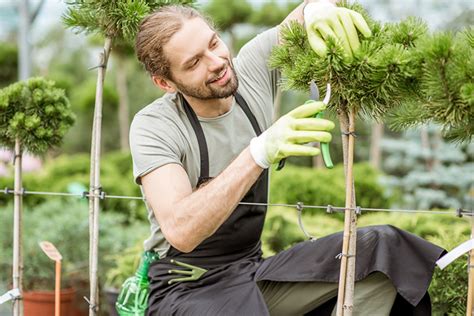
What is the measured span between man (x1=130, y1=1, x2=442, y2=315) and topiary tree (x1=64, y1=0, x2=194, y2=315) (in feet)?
0.25

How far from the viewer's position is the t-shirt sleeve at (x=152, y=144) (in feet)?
6.46

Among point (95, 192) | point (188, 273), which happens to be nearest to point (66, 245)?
point (95, 192)

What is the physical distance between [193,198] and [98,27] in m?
0.73

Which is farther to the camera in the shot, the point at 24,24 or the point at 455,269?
the point at 24,24

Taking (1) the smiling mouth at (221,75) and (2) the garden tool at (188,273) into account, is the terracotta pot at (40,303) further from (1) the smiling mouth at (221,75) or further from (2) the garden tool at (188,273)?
(1) the smiling mouth at (221,75)

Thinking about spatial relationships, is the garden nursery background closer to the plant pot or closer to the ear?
the plant pot

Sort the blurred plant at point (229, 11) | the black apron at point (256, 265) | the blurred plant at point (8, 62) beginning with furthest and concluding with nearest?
1. the blurred plant at point (8, 62)
2. the blurred plant at point (229, 11)
3. the black apron at point (256, 265)

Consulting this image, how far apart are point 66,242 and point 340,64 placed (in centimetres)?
252

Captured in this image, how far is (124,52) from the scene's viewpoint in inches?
277

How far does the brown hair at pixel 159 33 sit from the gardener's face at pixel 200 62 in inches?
0.7

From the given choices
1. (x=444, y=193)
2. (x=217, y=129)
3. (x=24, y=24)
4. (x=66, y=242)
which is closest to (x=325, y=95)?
(x=217, y=129)

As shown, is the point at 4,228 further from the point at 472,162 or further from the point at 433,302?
the point at 472,162

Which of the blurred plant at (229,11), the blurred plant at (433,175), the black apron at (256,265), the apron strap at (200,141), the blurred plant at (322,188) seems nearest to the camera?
the black apron at (256,265)

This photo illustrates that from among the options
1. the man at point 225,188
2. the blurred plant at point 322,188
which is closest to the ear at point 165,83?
the man at point 225,188
